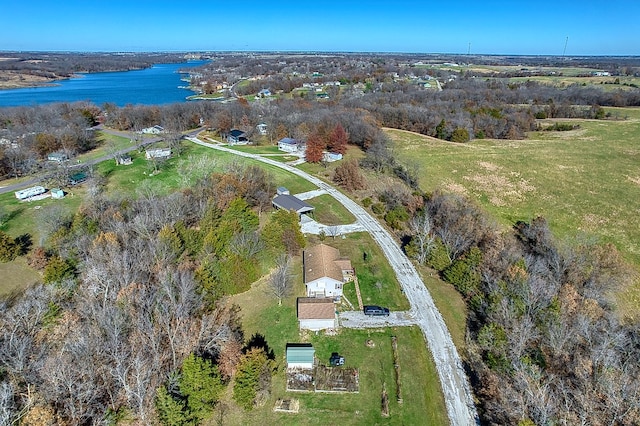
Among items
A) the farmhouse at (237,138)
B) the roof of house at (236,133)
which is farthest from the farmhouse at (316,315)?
the roof of house at (236,133)

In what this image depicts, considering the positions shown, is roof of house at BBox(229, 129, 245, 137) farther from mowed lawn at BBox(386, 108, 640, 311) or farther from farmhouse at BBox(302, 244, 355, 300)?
farmhouse at BBox(302, 244, 355, 300)

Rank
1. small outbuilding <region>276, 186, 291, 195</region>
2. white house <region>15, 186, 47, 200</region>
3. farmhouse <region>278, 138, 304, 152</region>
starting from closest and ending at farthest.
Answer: white house <region>15, 186, 47, 200</region> < small outbuilding <region>276, 186, 291, 195</region> < farmhouse <region>278, 138, 304, 152</region>

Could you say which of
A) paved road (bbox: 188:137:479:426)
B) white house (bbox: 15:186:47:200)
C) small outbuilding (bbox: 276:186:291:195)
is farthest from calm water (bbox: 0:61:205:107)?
paved road (bbox: 188:137:479:426)

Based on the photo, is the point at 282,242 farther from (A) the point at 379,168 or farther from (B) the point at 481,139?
(B) the point at 481,139

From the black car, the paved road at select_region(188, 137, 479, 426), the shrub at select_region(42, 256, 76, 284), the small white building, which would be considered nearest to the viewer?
the paved road at select_region(188, 137, 479, 426)

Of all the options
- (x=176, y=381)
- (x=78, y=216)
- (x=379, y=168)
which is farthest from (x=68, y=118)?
(x=176, y=381)

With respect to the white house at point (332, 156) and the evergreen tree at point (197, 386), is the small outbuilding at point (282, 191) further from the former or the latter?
the evergreen tree at point (197, 386)
